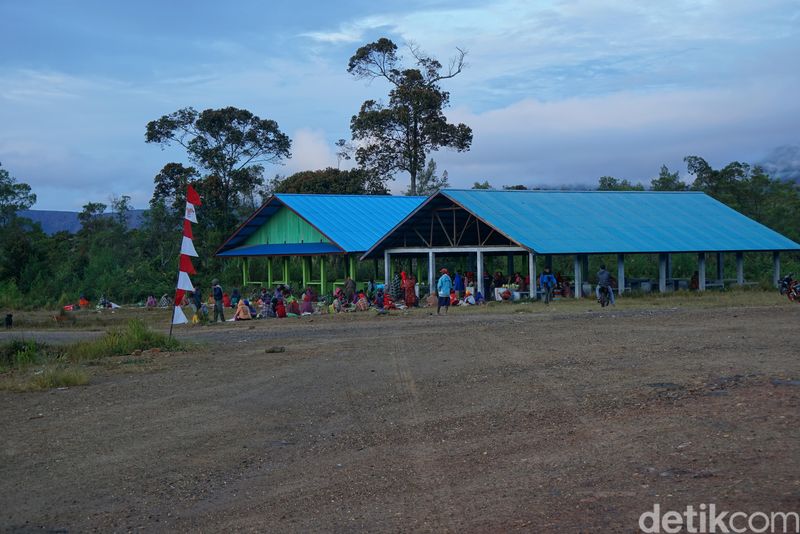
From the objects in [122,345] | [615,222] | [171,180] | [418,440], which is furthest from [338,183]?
[418,440]

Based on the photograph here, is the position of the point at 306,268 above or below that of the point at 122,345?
above

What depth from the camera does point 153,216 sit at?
5178cm

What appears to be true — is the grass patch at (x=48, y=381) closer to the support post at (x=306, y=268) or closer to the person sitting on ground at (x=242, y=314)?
the person sitting on ground at (x=242, y=314)

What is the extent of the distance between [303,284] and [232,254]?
4.28 metres

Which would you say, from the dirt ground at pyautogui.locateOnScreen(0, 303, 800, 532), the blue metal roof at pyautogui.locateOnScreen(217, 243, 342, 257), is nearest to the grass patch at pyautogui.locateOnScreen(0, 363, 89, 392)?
the dirt ground at pyautogui.locateOnScreen(0, 303, 800, 532)

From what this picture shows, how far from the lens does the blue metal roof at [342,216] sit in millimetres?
39688

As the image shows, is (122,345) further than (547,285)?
No

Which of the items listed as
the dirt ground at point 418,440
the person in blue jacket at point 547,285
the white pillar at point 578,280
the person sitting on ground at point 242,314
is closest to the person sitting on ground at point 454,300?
the person in blue jacket at point 547,285

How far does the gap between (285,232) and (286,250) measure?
7.53 ft

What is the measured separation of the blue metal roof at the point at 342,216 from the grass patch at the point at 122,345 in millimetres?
18753

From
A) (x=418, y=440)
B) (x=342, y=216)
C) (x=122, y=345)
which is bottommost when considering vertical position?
(x=418, y=440)

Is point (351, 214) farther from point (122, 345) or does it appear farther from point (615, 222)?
point (122, 345)

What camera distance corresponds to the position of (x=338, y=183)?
57.1m

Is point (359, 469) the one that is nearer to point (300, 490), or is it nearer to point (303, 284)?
point (300, 490)
